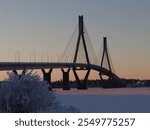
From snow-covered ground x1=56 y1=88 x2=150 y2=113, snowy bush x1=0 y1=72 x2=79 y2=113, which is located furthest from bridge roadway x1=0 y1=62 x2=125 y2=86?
snowy bush x1=0 y1=72 x2=79 y2=113

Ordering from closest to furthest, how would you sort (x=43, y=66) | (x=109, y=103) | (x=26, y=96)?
(x=26, y=96) → (x=109, y=103) → (x=43, y=66)

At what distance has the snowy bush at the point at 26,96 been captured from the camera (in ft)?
28.9

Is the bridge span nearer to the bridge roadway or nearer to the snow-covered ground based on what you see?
the bridge roadway

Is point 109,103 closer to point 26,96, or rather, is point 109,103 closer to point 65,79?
point 26,96

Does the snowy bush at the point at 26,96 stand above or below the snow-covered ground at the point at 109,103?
above

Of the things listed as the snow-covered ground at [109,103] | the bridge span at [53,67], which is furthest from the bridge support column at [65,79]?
the snow-covered ground at [109,103]

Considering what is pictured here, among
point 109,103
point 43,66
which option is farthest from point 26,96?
point 43,66

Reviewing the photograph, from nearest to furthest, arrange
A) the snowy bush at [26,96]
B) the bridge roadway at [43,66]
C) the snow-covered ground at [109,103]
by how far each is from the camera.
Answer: the snowy bush at [26,96] < the snow-covered ground at [109,103] < the bridge roadway at [43,66]

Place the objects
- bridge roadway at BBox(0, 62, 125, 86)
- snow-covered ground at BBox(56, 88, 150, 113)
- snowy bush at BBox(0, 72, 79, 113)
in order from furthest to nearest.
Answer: bridge roadway at BBox(0, 62, 125, 86), snow-covered ground at BBox(56, 88, 150, 113), snowy bush at BBox(0, 72, 79, 113)

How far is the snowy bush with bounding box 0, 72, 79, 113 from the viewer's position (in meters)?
8.80

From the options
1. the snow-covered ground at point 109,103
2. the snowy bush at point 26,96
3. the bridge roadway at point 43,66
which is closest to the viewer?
the snowy bush at point 26,96

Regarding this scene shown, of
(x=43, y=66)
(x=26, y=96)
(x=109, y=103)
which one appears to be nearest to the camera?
(x=26, y=96)

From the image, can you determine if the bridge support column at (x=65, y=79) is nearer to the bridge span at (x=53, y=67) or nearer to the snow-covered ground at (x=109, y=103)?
the bridge span at (x=53, y=67)

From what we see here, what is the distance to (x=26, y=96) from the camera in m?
8.78
